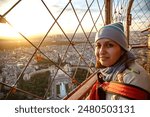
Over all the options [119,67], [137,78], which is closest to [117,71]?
[119,67]

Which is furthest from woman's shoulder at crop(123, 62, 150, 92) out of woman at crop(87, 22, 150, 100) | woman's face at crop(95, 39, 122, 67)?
woman's face at crop(95, 39, 122, 67)

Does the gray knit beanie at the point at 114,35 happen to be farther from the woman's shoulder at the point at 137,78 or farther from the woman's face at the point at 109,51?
the woman's shoulder at the point at 137,78

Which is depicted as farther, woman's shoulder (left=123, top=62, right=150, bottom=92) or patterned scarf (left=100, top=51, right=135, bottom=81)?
patterned scarf (left=100, top=51, right=135, bottom=81)

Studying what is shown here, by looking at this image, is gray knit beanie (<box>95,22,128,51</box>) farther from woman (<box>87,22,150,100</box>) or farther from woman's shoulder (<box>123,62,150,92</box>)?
woman's shoulder (<box>123,62,150,92</box>)

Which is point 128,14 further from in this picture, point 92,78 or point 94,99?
point 94,99

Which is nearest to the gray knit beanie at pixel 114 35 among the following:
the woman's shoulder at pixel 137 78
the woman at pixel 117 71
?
the woman at pixel 117 71

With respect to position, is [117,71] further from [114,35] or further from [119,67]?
[114,35]

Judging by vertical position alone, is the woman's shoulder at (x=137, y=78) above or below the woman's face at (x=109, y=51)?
below
